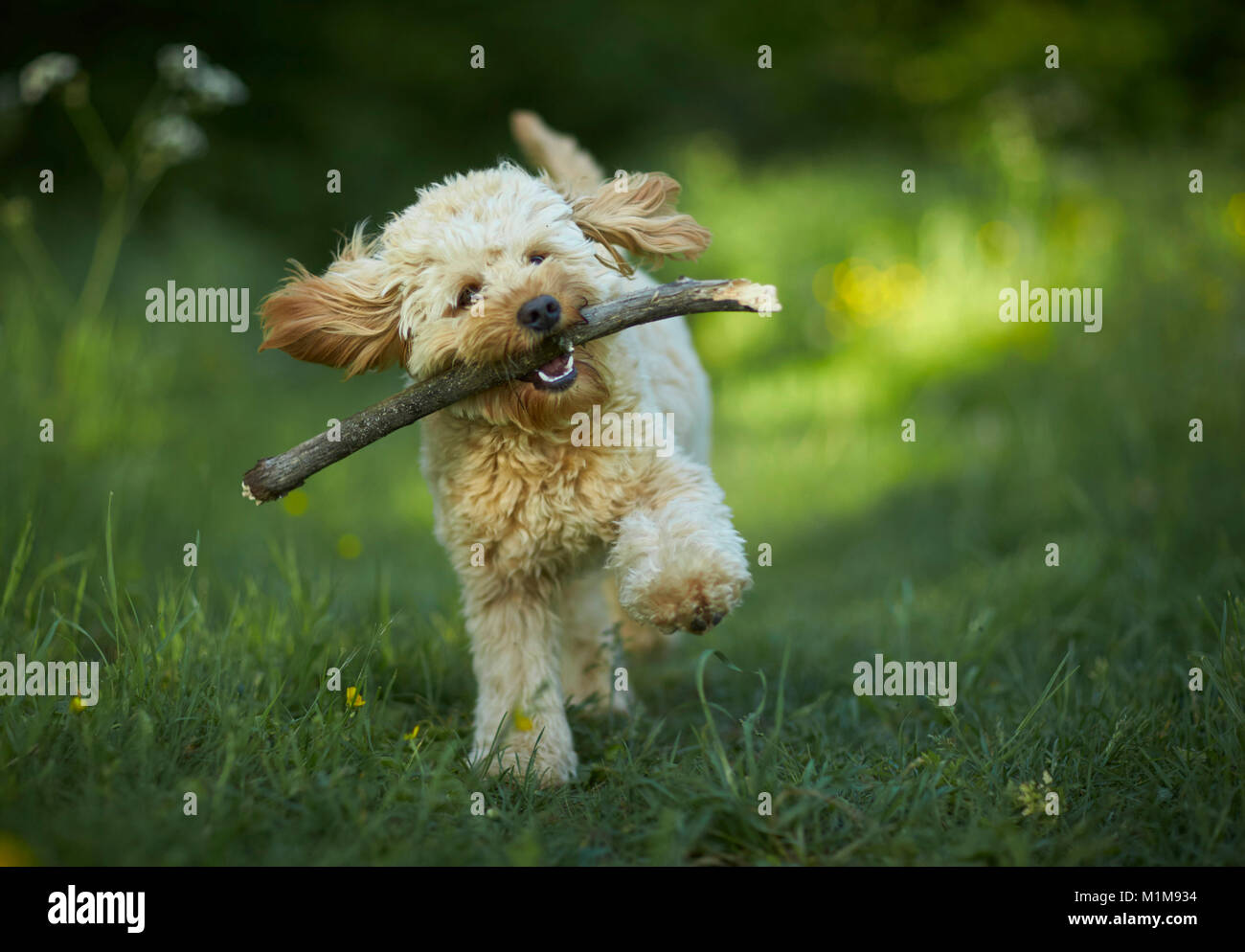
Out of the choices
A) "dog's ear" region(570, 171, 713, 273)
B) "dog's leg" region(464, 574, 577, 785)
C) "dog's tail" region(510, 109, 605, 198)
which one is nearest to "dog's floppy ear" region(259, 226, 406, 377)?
"dog's ear" region(570, 171, 713, 273)

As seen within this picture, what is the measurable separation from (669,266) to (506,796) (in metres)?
6.97

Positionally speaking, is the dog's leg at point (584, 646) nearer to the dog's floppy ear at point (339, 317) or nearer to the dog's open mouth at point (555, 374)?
the dog's open mouth at point (555, 374)

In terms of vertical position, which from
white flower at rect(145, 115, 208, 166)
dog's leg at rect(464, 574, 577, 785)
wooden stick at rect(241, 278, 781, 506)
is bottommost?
dog's leg at rect(464, 574, 577, 785)

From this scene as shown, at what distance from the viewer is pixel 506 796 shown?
8.68 feet

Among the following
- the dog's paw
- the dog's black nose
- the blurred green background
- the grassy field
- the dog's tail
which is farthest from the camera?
the dog's tail

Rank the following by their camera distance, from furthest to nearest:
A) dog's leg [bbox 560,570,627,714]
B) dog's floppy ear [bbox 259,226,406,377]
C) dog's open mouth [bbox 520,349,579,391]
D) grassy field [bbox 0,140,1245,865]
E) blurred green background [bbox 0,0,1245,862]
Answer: blurred green background [bbox 0,0,1245,862]
dog's leg [bbox 560,570,627,714]
dog's floppy ear [bbox 259,226,406,377]
dog's open mouth [bbox 520,349,579,391]
grassy field [bbox 0,140,1245,865]

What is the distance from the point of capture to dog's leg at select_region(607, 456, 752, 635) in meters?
2.52

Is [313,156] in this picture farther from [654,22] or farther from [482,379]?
[482,379]

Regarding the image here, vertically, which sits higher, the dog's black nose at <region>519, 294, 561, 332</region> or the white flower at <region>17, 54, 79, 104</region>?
the white flower at <region>17, 54, 79, 104</region>

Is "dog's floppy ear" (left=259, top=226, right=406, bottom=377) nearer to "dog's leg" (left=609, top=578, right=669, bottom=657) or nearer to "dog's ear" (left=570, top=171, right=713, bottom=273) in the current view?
"dog's ear" (left=570, top=171, right=713, bottom=273)

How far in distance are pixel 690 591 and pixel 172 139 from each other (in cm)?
381

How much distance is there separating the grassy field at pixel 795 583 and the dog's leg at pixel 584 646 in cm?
24

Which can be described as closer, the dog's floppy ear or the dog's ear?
the dog's floppy ear
